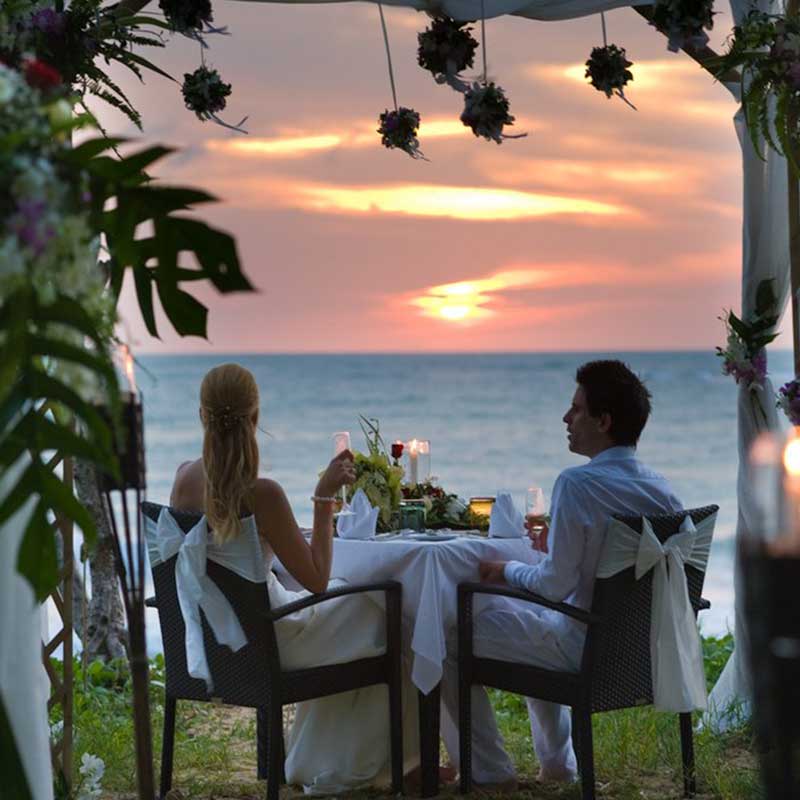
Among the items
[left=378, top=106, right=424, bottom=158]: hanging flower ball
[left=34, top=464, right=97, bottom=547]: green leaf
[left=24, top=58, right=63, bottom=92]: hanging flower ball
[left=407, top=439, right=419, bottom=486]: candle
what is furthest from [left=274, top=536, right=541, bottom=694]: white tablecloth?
[left=24, top=58, right=63, bottom=92]: hanging flower ball

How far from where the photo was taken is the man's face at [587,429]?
457 cm

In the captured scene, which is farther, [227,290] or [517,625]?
[517,625]

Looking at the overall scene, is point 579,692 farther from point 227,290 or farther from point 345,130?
point 345,130

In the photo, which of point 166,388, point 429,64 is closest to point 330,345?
point 166,388

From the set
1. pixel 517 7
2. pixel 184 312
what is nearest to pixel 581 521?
pixel 517 7

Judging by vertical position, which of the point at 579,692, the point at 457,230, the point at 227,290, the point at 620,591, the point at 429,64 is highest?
the point at 457,230

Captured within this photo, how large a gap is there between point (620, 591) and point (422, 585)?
62cm

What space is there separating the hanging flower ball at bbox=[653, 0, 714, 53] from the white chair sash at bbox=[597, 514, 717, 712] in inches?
59.6

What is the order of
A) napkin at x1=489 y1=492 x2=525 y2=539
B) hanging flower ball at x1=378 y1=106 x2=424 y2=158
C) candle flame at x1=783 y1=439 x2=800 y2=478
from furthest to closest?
hanging flower ball at x1=378 y1=106 x2=424 y2=158 < napkin at x1=489 y1=492 x2=525 y2=539 < candle flame at x1=783 y1=439 x2=800 y2=478

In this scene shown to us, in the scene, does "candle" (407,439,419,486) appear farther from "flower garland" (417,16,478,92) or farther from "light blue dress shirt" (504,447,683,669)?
"flower garland" (417,16,478,92)

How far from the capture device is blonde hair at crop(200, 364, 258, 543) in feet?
14.6

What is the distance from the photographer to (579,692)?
14.4 ft

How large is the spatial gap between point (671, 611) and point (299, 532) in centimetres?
112

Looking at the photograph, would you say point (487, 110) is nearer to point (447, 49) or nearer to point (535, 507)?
point (447, 49)
